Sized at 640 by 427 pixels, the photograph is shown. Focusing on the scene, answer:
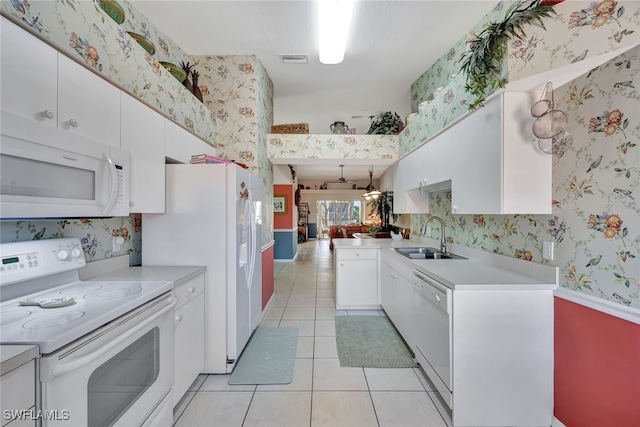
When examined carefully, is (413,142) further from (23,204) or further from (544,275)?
(23,204)

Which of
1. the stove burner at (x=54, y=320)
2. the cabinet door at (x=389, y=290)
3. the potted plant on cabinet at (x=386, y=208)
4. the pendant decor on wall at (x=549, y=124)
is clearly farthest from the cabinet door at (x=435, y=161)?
the potted plant on cabinet at (x=386, y=208)

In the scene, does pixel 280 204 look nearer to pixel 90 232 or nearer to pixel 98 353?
pixel 90 232

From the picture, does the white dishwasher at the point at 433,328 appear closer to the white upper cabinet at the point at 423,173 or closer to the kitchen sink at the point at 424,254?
the kitchen sink at the point at 424,254

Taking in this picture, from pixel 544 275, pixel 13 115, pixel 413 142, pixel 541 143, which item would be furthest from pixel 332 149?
pixel 13 115

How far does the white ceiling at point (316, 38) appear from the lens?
2.31m

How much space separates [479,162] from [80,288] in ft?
8.28

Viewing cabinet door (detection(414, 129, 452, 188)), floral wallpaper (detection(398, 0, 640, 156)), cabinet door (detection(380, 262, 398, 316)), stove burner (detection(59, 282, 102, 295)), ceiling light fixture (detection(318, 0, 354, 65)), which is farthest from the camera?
cabinet door (detection(380, 262, 398, 316))

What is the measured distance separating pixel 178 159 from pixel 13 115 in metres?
1.19

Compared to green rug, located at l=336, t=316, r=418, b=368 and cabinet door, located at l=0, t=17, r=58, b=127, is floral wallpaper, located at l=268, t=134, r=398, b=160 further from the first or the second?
cabinet door, located at l=0, t=17, r=58, b=127

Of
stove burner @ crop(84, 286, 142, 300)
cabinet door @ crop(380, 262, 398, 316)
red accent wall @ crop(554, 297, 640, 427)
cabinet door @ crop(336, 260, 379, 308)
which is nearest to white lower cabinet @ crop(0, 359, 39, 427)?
stove burner @ crop(84, 286, 142, 300)

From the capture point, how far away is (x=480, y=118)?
172 centimetres

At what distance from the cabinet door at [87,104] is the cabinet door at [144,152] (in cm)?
9

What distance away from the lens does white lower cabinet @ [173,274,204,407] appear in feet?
5.35

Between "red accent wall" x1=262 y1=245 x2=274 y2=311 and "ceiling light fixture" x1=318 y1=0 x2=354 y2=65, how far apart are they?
2.40 meters
